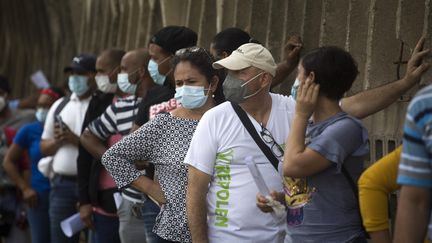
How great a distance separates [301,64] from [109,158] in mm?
1661

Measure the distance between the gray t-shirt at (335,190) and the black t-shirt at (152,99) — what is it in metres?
2.04

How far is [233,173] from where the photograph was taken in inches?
198

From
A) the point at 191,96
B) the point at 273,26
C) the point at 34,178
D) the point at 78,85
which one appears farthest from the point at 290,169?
the point at 34,178

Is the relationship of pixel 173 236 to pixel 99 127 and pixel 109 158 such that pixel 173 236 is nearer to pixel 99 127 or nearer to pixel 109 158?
pixel 109 158

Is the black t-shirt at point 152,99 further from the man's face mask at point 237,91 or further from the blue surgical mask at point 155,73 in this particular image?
the man's face mask at point 237,91

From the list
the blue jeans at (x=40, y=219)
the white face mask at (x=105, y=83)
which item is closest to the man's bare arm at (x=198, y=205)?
the white face mask at (x=105, y=83)

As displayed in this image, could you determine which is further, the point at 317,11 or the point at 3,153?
the point at 3,153

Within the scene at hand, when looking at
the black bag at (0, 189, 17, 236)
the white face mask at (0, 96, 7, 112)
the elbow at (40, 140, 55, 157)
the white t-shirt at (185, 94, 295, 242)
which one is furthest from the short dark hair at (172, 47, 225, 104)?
the white face mask at (0, 96, 7, 112)

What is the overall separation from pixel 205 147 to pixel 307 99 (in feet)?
2.49

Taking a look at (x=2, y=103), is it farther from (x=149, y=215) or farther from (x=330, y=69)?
(x=330, y=69)

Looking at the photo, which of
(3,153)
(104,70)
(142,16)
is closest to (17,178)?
(3,153)

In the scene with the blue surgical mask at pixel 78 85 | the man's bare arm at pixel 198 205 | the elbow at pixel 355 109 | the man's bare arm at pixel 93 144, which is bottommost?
the man's bare arm at pixel 93 144

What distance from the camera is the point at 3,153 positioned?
33.3ft

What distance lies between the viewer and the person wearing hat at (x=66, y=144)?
8406 millimetres
